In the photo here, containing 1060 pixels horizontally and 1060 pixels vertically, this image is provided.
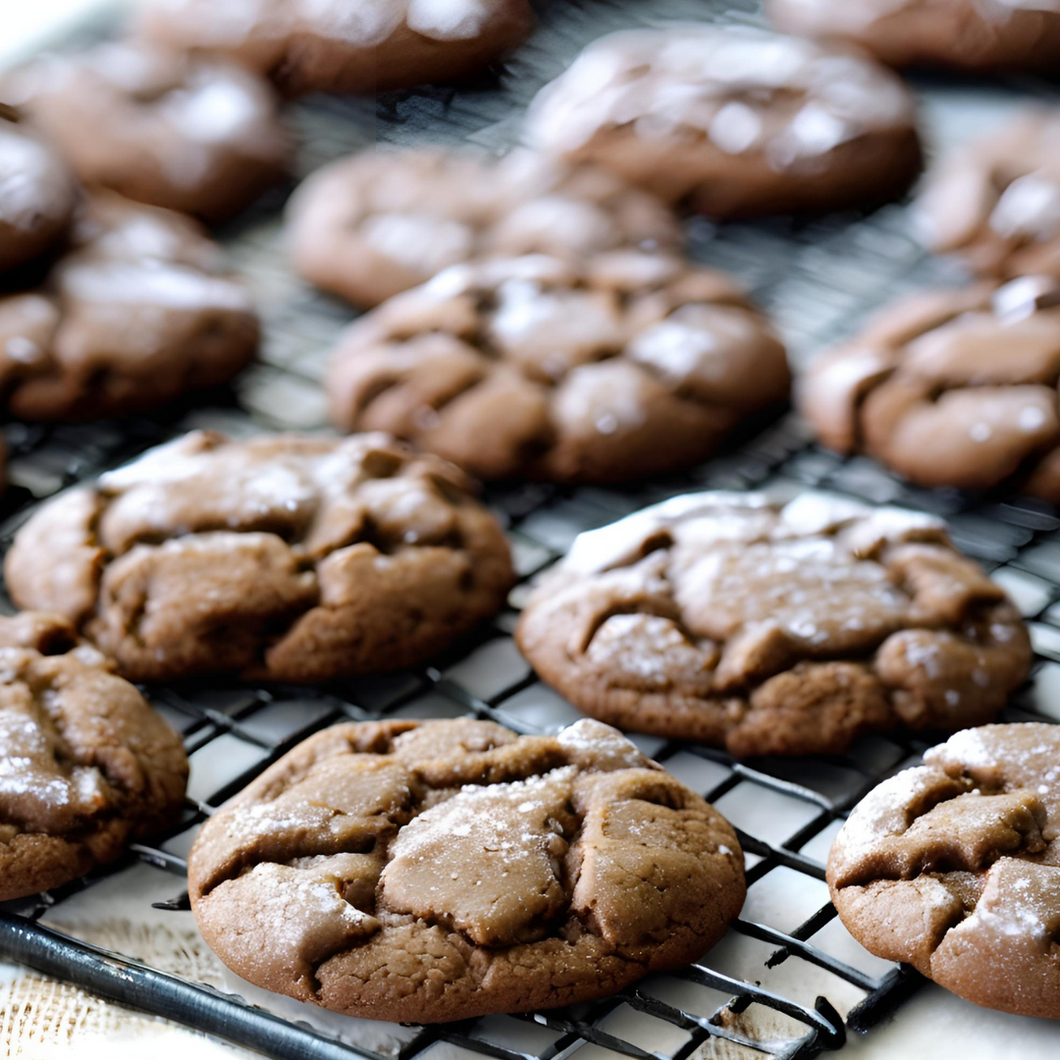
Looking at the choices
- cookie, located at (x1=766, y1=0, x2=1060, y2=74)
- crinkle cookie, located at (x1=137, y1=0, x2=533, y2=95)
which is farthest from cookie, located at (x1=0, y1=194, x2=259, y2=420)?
cookie, located at (x1=766, y1=0, x2=1060, y2=74)

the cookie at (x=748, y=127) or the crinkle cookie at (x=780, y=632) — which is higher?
the cookie at (x=748, y=127)

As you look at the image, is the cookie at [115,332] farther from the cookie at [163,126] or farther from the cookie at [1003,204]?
the cookie at [1003,204]

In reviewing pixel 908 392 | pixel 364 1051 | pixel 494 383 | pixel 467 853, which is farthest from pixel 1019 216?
pixel 364 1051

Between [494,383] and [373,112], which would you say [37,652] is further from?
[373,112]

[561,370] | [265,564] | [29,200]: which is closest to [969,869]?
[265,564]

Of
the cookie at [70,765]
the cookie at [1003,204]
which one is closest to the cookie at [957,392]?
the cookie at [1003,204]
